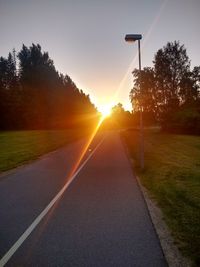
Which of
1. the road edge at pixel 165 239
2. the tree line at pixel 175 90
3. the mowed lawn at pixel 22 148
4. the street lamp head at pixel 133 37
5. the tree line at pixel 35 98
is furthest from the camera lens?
the tree line at pixel 35 98

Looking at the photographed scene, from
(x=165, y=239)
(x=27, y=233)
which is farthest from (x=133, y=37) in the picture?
(x=27, y=233)

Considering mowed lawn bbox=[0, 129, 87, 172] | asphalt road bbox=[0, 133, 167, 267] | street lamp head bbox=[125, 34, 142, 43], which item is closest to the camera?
asphalt road bbox=[0, 133, 167, 267]

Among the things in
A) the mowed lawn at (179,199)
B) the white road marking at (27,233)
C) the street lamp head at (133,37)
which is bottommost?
the mowed lawn at (179,199)

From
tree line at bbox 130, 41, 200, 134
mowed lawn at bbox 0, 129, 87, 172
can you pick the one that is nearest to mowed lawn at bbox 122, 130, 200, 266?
mowed lawn at bbox 0, 129, 87, 172

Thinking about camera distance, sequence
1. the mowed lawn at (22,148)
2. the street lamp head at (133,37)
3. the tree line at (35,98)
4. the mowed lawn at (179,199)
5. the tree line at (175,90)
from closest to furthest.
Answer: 1. the mowed lawn at (179,199)
2. the street lamp head at (133,37)
3. the mowed lawn at (22,148)
4. the tree line at (175,90)
5. the tree line at (35,98)

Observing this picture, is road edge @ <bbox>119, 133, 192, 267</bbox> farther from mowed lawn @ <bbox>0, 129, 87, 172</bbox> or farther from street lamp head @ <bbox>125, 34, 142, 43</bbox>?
mowed lawn @ <bbox>0, 129, 87, 172</bbox>

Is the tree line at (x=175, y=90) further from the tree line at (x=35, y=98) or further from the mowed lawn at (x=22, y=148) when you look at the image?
the tree line at (x=35, y=98)

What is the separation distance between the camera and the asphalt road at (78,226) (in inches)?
180

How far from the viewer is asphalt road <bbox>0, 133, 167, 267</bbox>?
4566mm

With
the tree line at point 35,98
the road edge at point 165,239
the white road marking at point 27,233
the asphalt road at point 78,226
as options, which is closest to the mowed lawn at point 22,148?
the asphalt road at point 78,226

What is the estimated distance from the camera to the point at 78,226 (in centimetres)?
602

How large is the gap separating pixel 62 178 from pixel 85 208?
4595 millimetres

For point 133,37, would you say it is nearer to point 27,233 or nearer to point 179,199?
point 179,199

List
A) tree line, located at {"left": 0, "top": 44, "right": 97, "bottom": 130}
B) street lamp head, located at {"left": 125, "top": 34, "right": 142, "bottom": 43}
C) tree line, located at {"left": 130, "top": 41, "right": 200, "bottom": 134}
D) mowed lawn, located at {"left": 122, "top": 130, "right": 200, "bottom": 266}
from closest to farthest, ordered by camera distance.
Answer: mowed lawn, located at {"left": 122, "top": 130, "right": 200, "bottom": 266}, street lamp head, located at {"left": 125, "top": 34, "right": 142, "bottom": 43}, tree line, located at {"left": 130, "top": 41, "right": 200, "bottom": 134}, tree line, located at {"left": 0, "top": 44, "right": 97, "bottom": 130}
